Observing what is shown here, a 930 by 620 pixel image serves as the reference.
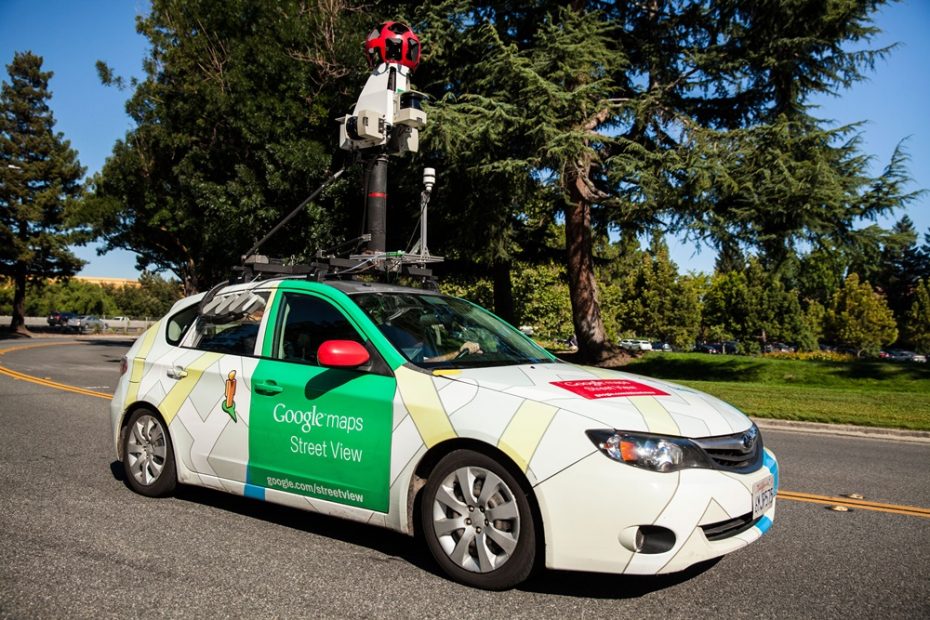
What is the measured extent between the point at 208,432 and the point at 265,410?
64 centimetres

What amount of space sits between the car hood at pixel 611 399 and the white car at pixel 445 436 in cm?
1

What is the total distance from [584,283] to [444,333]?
17157 millimetres

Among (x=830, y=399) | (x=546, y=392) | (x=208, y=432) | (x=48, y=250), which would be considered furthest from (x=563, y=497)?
(x=48, y=250)

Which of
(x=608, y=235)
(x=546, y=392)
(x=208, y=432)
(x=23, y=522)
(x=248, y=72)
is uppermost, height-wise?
(x=248, y=72)

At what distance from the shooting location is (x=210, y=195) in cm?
2111

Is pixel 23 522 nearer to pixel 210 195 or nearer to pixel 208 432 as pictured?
pixel 208 432

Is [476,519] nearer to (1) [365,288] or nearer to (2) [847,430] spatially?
(1) [365,288]

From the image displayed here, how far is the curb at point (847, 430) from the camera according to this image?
1129cm

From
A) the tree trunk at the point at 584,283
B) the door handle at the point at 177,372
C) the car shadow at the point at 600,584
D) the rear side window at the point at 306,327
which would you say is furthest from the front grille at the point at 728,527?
the tree trunk at the point at 584,283

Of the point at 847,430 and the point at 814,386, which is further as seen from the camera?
the point at 814,386

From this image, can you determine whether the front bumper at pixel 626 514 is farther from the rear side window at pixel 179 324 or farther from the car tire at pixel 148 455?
the rear side window at pixel 179 324

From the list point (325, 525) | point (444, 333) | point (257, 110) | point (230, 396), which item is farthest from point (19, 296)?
point (444, 333)

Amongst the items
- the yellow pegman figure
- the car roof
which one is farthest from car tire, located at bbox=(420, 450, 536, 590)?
the yellow pegman figure

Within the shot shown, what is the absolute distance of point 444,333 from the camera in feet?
15.5
